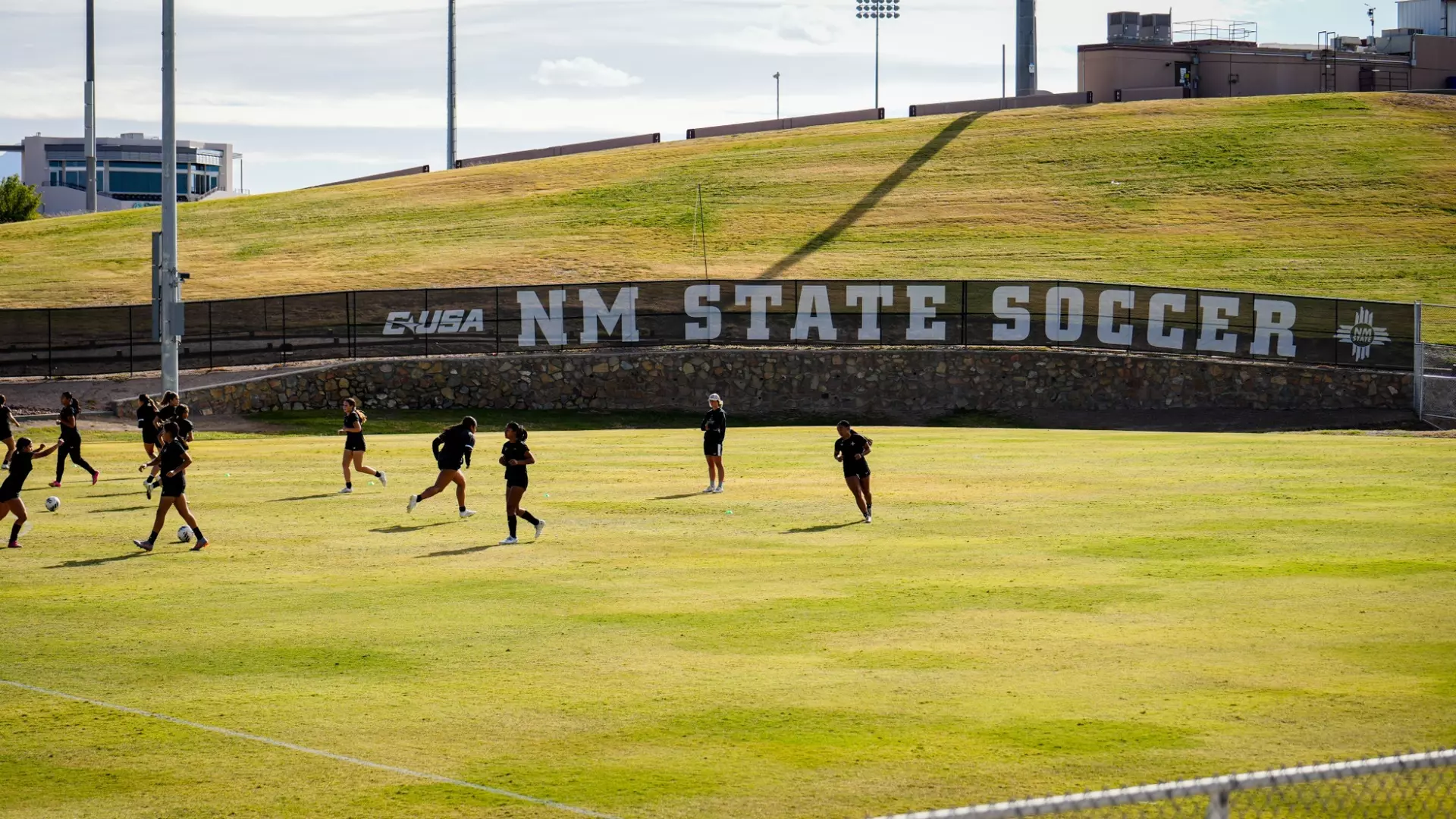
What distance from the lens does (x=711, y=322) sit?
48.6m

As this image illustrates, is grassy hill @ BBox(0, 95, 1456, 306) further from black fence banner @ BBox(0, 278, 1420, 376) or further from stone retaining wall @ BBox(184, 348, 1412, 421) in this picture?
stone retaining wall @ BBox(184, 348, 1412, 421)

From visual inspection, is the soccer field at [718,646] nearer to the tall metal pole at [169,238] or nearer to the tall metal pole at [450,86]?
the tall metal pole at [169,238]

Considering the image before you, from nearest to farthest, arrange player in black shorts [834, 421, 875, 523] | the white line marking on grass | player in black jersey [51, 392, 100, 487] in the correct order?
the white line marking on grass < player in black shorts [834, 421, 875, 523] < player in black jersey [51, 392, 100, 487]

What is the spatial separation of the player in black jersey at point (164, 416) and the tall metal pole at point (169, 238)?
4.89 meters

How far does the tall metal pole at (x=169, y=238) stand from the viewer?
32188 millimetres

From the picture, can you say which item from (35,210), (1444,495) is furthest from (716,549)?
(35,210)

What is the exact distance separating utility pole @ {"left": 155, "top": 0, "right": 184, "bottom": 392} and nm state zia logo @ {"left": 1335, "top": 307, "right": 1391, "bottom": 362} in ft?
107

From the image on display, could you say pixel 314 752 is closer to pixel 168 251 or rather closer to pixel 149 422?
pixel 149 422

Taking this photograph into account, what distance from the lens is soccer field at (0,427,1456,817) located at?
11.0 meters

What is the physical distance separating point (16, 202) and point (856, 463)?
90044mm

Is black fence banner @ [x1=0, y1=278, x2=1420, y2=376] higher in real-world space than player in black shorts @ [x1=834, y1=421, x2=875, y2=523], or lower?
higher

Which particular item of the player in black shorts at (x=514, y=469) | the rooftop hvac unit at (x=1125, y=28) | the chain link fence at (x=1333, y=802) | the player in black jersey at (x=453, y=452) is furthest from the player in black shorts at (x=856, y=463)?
the rooftop hvac unit at (x=1125, y=28)

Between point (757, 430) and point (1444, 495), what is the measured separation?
65.3 ft

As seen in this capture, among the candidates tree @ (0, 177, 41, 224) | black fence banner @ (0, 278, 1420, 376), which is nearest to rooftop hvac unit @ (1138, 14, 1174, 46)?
black fence banner @ (0, 278, 1420, 376)
